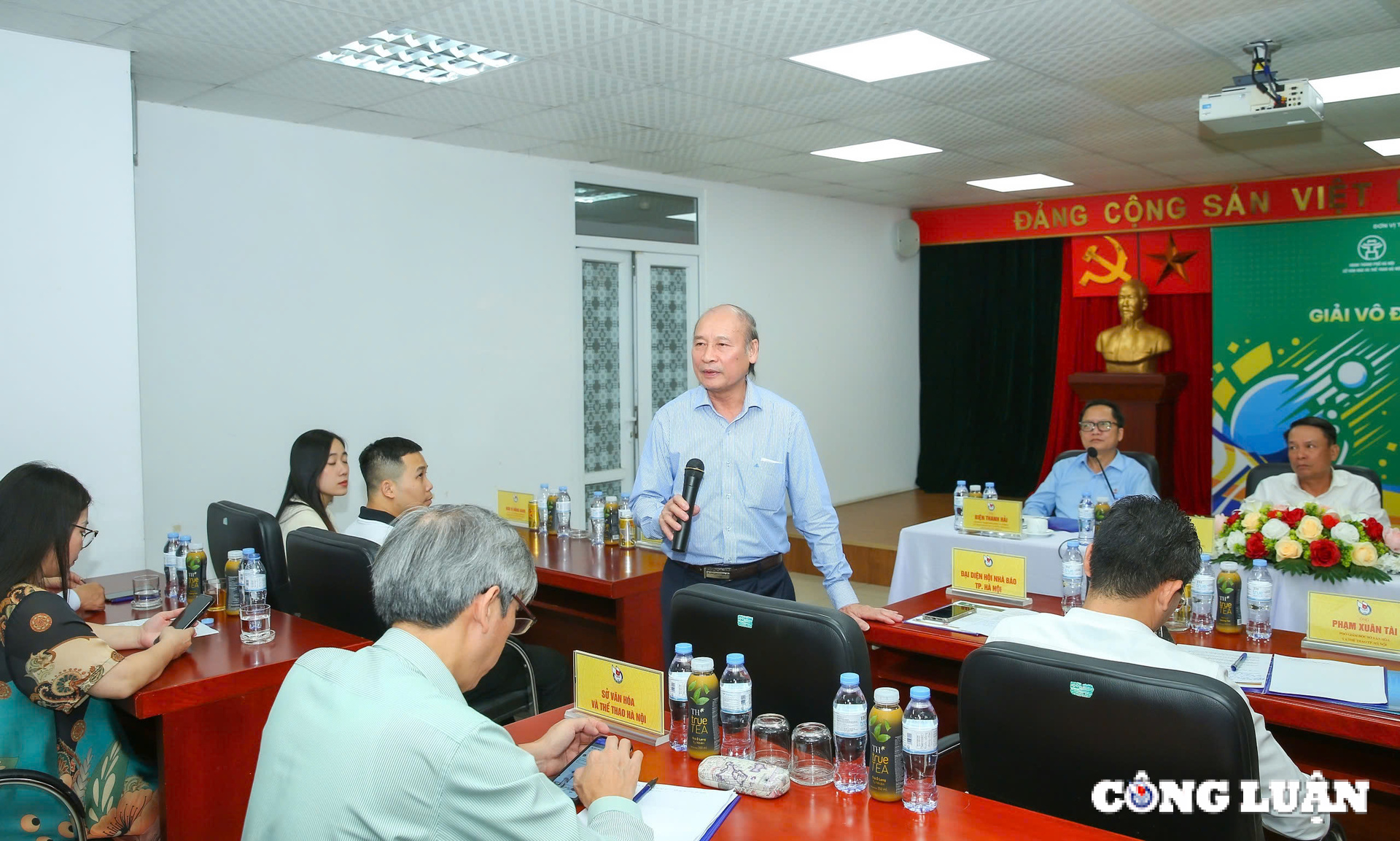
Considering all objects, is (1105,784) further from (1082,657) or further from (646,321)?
(646,321)

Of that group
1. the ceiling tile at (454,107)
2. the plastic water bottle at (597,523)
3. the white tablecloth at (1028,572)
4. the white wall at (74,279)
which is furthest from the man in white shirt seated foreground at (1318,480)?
the white wall at (74,279)

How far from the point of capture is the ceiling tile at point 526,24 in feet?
11.7

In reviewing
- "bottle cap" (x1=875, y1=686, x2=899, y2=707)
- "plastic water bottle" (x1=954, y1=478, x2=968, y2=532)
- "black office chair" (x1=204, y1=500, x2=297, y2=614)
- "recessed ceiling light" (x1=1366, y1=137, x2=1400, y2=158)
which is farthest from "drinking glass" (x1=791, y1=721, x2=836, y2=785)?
"recessed ceiling light" (x1=1366, y1=137, x2=1400, y2=158)

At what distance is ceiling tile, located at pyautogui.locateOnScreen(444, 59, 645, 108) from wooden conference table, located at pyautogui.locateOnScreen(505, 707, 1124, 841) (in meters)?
3.46

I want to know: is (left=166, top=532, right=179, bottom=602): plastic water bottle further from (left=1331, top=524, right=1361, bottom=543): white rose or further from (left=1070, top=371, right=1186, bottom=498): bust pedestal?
(left=1070, top=371, right=1186, bottom=498): bust pedestal

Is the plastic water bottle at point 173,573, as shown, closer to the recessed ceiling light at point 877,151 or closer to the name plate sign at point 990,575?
the name plate sign at point 990,575

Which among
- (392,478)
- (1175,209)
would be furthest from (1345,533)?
(1175,209)

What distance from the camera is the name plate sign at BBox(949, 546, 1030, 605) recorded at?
3.00 meters

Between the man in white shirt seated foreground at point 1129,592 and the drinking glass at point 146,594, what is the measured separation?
8.67 feet

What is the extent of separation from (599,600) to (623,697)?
203cm

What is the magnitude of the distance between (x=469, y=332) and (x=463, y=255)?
458mm

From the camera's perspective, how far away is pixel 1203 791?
1539mm

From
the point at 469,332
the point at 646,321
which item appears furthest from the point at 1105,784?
the point at 646,321

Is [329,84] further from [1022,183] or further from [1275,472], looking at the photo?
[1022,183]
